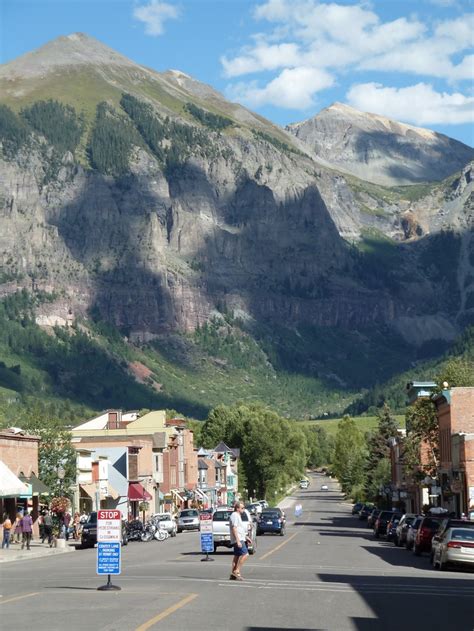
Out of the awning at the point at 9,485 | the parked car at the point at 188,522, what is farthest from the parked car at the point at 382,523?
the parked car at the point at 188,522

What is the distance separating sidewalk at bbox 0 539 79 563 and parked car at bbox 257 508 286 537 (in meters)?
12.6

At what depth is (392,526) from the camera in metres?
67.8

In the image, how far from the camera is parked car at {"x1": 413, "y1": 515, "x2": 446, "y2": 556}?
52.7m

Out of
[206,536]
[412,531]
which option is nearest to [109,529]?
[206,536]

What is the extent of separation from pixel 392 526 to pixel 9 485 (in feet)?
68.0

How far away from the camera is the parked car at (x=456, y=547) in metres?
41.9

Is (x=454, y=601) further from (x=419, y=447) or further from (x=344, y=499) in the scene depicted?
(x=344, y=499)

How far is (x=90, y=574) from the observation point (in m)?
38.7

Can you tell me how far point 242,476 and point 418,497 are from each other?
58.8 meters

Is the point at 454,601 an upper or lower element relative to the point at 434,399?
lower

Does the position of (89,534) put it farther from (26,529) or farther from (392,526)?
(392,526)

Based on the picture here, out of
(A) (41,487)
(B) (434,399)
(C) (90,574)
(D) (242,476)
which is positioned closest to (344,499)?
(D) (242,476)

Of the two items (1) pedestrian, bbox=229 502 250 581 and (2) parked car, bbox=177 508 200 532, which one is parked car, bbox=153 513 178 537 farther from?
(1) pedestrian, bbox=229 502 250 581

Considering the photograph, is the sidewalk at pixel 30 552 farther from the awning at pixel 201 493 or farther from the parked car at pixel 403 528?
the awning at pixel 201 493
